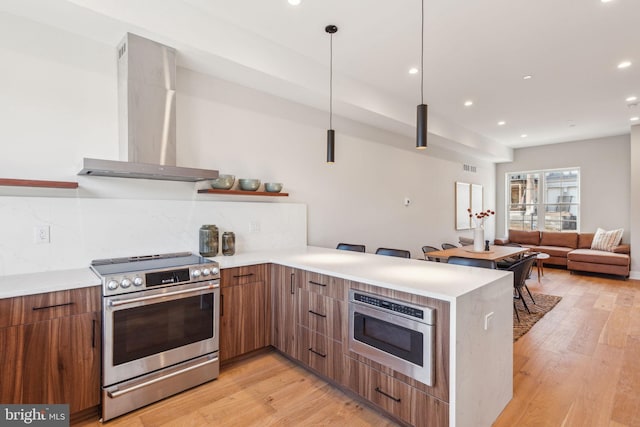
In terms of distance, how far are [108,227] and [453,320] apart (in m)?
2.63

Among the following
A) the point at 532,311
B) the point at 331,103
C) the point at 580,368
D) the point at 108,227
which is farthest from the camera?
the point at 532,311

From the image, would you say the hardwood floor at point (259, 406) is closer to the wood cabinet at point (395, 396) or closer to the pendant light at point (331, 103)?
the wood cabinet at point (395, 396)

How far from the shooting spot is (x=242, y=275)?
2754 millimetres

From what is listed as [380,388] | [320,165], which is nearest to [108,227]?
[380,388]

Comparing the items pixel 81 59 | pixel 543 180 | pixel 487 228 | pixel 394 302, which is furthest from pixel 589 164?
pixel 81 59

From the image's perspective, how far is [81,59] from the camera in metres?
2.51

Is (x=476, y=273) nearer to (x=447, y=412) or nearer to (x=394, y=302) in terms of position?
(x=394, y=302)

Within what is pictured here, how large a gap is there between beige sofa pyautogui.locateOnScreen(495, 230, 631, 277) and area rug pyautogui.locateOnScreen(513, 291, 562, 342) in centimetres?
237

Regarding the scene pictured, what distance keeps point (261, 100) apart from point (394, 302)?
2770mm

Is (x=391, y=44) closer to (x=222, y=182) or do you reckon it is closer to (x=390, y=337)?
(x=222, y=182)

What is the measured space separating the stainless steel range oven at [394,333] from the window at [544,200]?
26.6ft

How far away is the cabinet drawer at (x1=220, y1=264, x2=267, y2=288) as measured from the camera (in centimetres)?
264

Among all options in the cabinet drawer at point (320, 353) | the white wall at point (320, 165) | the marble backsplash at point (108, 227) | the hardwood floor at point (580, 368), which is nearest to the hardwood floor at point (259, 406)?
the cabinet drawer at point (320, 353)

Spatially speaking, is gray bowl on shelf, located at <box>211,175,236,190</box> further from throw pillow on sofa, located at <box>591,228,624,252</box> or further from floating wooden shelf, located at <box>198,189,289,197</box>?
throw pillow on sofa, located at <box>591,228,624,252</box>
